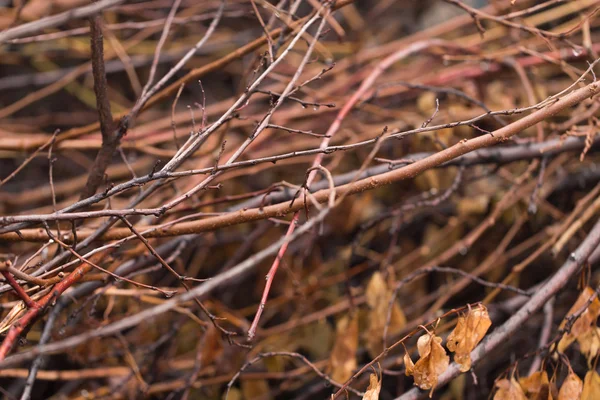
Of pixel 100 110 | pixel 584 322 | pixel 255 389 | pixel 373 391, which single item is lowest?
pixel 255 389

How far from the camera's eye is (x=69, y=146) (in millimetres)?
1253

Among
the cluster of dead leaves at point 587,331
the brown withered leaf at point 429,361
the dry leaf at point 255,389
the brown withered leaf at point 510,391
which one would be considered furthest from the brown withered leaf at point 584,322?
the dry leaf at point 255,389

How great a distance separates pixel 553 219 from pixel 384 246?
0.51m

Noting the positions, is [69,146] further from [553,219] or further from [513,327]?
[553,219]

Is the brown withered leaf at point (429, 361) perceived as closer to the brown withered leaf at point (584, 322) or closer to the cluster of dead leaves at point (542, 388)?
the cluster of dead leaves at point (542, 388)

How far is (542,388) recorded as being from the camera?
880mm

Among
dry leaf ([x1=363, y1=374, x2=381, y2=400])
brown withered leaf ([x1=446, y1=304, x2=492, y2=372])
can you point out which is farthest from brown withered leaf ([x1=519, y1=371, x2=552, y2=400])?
dry leaf ([x1=363, y1=374, x2=381, y2=400])

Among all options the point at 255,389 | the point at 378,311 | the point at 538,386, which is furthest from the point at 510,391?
the point at 255,389

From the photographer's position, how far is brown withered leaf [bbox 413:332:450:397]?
771 millimetres

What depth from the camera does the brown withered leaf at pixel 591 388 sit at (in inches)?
34.3

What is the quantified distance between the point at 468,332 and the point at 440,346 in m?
0.05

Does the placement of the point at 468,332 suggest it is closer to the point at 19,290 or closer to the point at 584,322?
the point at 584,322

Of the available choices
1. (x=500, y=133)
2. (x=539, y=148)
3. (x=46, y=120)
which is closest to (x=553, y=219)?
(x=539, y=148)

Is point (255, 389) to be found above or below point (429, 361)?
below
